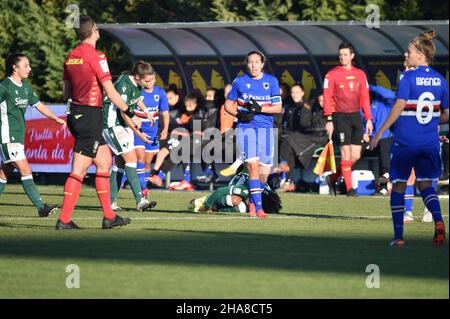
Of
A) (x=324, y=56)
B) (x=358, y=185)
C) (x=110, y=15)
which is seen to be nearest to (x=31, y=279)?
(x=358, y=185)

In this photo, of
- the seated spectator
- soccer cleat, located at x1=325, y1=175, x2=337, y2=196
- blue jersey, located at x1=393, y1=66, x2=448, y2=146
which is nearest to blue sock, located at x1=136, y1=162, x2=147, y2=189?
soccer cleat, located at x1=325, y1=175, x2=337, y2=196

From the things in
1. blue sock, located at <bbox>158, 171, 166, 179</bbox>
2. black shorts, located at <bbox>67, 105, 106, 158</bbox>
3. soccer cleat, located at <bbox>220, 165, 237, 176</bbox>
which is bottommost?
blue sock, located at <bbox>158, 171, 166, 179</bbox>

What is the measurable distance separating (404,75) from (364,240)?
73.9 inches

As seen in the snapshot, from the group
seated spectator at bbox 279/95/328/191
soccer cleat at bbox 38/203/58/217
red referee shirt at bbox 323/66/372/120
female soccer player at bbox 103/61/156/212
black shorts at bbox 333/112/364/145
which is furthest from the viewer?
seated spectator at bbox 279/95/328/191

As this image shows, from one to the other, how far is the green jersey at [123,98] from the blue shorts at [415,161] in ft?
20.1

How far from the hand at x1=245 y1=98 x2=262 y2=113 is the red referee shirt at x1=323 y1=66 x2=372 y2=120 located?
227 inches

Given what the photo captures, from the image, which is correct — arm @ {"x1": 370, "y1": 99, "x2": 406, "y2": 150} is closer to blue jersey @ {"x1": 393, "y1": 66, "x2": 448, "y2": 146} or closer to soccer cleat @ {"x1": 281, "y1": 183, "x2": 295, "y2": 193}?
blue jersey @ {"x1": 393, "y1": 66, "x2": 448, "y2": 146}

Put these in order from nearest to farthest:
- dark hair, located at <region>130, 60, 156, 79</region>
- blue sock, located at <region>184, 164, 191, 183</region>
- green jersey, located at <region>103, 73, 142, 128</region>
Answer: green jersey, located at <region>103, 73, 142, 128</region> → dark hair, located at <region>130, 60, 156, 79</region> → blue sock, located at <region>184, 164, 191, 183</region>

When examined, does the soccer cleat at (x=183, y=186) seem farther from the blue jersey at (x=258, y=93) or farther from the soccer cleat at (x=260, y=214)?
the blue jersey at (x=258, y=93)

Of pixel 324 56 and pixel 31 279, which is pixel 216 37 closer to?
pixel 324 56

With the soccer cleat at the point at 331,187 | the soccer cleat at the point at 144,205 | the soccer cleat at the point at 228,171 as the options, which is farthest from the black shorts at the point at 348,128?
the soccer cleat at the point at 144,205

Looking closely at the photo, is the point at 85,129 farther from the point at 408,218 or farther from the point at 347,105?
the point at 347,105

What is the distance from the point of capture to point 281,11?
105ft

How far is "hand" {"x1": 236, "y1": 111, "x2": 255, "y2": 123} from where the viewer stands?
1738 cm
